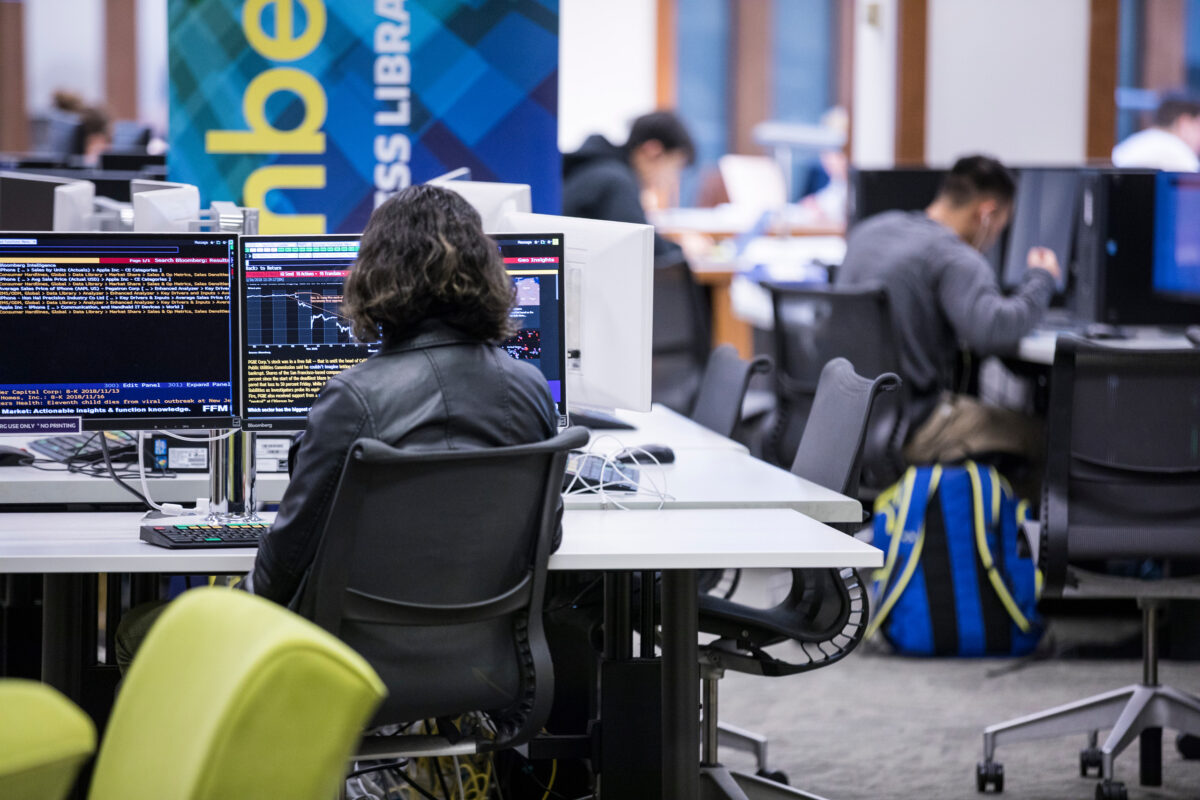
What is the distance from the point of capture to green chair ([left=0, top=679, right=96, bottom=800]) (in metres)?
1.37

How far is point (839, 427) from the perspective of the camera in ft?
8.95

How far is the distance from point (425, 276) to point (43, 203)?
1704 millimetres

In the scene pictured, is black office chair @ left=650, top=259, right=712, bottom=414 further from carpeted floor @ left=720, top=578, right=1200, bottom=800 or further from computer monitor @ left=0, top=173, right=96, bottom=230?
computer monitor @ left=0, top=173, right=96, bottom=230

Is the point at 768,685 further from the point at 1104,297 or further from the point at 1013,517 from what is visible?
the point at 1104,297

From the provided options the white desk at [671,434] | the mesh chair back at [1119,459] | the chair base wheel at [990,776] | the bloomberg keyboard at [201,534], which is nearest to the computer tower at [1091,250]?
the mesh chair back at [1119,459]

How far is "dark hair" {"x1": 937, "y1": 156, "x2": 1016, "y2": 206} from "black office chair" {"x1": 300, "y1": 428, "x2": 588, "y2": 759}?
2.77m

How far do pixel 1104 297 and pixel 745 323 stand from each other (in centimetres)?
344

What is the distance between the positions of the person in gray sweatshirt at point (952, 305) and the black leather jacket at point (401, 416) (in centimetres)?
244

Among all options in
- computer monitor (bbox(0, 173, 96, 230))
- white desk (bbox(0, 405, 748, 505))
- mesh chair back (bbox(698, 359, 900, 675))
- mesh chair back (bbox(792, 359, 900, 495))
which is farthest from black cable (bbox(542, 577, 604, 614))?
computer monitor (bbox(0, 173, 96, 230))

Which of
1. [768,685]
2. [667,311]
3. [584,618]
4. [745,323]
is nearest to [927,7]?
[667,311]

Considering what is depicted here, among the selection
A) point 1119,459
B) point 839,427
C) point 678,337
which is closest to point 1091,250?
point 678,337

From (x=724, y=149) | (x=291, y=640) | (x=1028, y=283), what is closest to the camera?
(x=291, y=640)

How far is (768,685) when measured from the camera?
3959 millimetres

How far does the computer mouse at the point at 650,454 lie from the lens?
9.21 ft
